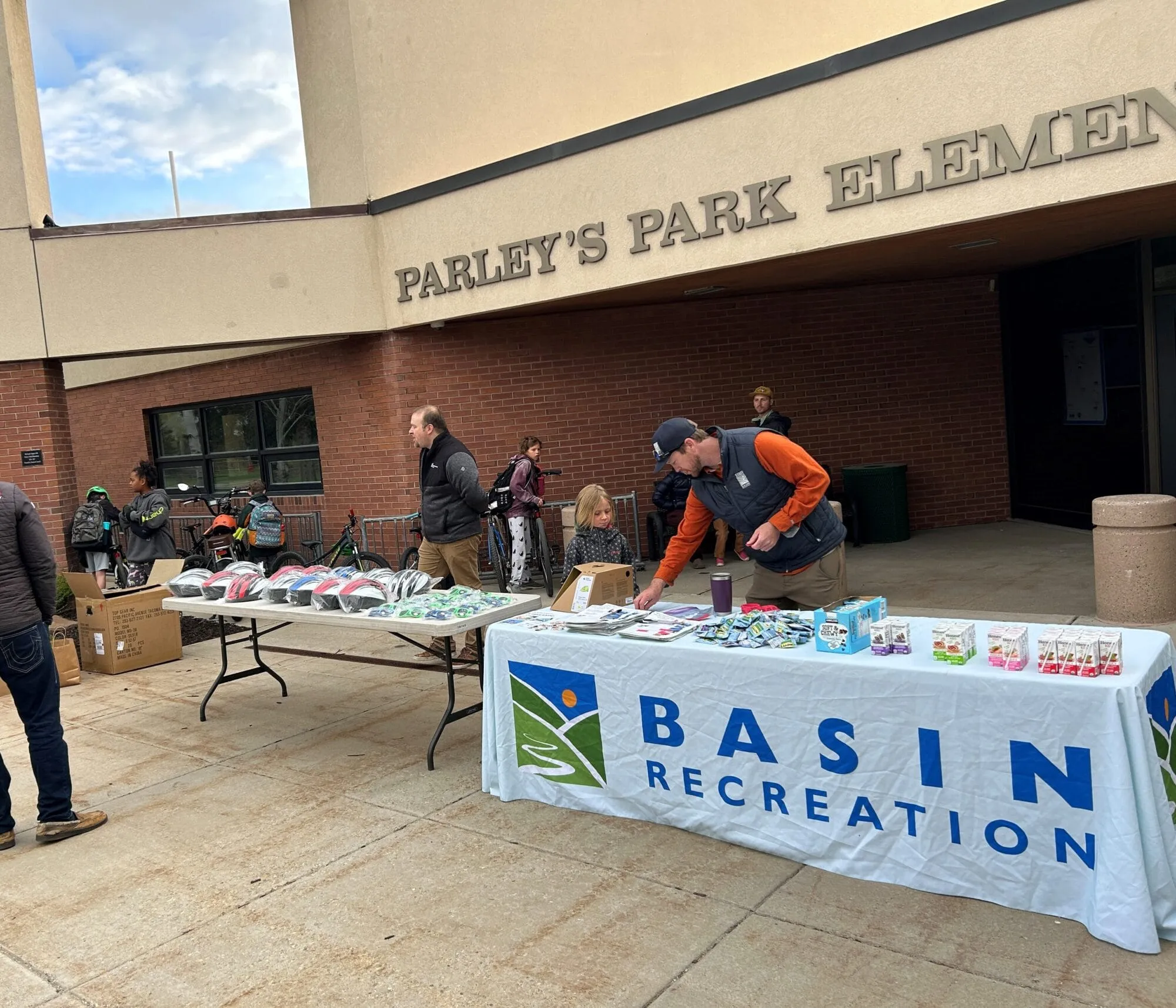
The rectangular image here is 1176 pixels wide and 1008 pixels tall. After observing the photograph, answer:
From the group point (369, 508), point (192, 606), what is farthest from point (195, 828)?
point (369, 508)

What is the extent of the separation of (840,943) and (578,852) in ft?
4.49

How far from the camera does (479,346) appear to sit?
1227 cm

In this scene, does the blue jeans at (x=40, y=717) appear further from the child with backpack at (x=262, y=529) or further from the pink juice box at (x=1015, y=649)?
the child with backpack at (x=262, y=529)

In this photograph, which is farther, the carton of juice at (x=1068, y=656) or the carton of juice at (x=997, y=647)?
the carton of juice at (x=997, y=647)

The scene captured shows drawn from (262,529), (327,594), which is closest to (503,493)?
(262,529)

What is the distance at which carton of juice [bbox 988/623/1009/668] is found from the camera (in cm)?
376

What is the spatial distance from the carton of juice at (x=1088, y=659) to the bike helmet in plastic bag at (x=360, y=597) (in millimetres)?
4025

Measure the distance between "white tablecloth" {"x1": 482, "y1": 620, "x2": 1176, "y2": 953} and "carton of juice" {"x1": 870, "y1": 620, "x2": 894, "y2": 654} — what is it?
0.07 meters

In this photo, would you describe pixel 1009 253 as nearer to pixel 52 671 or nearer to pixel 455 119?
pixel 455 119

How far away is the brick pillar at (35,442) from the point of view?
11586 millimetres

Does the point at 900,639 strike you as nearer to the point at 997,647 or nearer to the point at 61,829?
the point at 997,647

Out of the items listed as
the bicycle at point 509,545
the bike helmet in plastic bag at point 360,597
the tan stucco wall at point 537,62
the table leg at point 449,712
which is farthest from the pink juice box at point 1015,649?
the tan stucco wall at point 537,62

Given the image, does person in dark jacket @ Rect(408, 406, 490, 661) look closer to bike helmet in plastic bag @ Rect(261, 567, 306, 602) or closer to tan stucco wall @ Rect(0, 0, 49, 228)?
bike helmet in plastic bag @ Rect(261, 567, 306, 602)

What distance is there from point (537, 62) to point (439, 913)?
10167 mm
